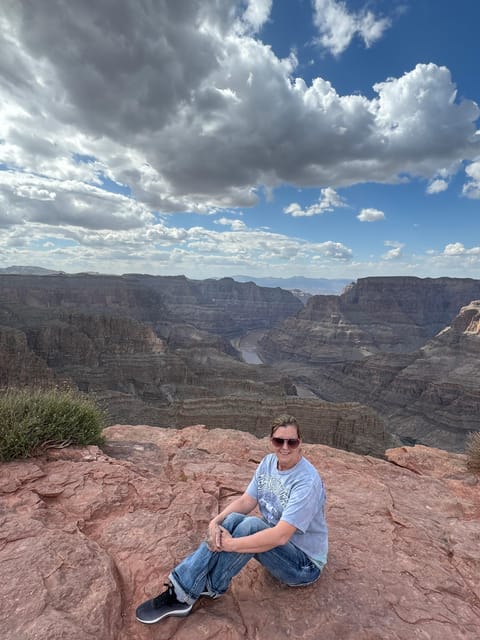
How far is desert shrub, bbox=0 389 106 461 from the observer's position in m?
5.00

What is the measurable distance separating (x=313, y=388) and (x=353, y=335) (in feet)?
→ 108

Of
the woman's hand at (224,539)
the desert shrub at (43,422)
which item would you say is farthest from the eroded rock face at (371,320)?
the woman's hand at (224,539)

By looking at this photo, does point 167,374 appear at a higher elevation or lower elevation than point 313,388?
higher

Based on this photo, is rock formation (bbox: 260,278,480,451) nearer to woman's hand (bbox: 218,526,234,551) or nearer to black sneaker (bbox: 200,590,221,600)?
black sneaker (bbox: 200,590,221,600)

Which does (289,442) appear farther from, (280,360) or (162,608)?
(280,360)

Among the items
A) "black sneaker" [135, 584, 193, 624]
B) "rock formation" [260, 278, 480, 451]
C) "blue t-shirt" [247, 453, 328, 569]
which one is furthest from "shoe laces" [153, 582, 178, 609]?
"rock formation" [260, 278, 480, 451]

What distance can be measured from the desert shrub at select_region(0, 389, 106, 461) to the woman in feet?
11.1

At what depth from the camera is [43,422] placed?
18.0 ft

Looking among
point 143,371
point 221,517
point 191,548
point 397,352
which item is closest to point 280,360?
point 397,352

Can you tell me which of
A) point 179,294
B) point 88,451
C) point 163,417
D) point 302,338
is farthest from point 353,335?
point 88,451

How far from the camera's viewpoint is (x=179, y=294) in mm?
178375

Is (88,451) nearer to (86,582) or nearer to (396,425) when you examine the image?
(86,582)

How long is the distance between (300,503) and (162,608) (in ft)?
4.23

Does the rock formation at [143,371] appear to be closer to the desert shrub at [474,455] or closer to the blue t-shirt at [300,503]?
the blue t-shirt at [300,503]
